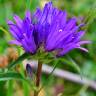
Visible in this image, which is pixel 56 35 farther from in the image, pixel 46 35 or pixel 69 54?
pixel 69 54

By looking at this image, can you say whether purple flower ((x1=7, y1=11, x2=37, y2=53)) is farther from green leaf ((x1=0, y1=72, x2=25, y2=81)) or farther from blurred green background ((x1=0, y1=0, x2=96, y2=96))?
blurred green background ((x1=0, y1=0, x2=96, y2=96))

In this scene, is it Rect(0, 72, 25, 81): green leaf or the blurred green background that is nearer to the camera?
Rect(0, 72, 25, 81): green leaf

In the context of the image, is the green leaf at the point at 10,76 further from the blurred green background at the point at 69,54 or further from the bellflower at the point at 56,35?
the blurred green background at the point at 69,54

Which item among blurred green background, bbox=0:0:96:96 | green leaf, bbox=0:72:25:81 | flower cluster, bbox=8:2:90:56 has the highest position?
flower cluster, bbox=8:2:90:56

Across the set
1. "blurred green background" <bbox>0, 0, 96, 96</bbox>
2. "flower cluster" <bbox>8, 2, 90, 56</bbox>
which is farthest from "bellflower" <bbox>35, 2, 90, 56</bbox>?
"blurred green background" <bbox>0, 0, 96, 96</bbox>

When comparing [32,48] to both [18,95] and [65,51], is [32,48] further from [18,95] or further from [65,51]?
[18,95]

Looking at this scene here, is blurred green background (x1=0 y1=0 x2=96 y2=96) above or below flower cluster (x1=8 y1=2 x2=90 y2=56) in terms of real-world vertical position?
below

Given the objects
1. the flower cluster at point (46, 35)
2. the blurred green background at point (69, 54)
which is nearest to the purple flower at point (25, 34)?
the flower cluster at point (46, 35)

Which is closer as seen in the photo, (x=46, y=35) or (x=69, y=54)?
(x=46, y=35)

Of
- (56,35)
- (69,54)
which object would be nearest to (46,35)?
(56,35)

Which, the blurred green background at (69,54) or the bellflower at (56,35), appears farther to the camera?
the blurred green background at (69,54)

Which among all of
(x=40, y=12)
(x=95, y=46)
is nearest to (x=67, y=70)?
(x=95, y=46)

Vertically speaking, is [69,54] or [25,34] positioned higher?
[25,34]

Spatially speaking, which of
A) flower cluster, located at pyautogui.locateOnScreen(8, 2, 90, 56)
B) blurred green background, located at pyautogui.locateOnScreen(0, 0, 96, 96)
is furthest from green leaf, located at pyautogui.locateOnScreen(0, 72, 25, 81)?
blurred green background, located at pyautogui.locateOnScreen(0, 0, 96, 96)
